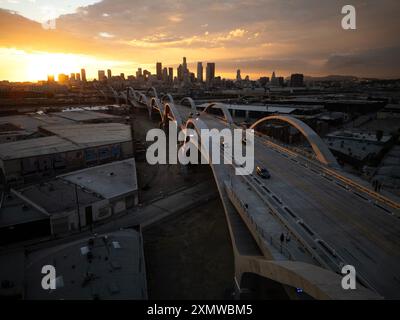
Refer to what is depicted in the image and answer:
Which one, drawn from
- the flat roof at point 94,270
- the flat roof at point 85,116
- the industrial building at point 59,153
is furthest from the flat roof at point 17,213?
the flat roof at point 85,116

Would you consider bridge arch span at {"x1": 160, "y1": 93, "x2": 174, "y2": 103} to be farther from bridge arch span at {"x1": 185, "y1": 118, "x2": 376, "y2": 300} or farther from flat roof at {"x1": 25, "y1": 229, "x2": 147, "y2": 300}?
bridge arch span at {"x1": 185, "y1": 118, "x2": 376, "y2": 300}

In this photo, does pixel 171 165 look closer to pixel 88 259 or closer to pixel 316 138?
pixel 316 138

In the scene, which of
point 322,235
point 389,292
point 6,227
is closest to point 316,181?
point 322,235

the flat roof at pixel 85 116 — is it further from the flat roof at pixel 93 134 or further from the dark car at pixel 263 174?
the dark car at pixel 263 174

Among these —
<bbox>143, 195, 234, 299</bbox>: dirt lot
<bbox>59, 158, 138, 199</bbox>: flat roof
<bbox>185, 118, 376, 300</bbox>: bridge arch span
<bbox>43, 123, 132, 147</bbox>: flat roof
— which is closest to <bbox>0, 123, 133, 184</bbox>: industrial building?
<bbox>43, 123, 132, 147</bbox>: flat roof

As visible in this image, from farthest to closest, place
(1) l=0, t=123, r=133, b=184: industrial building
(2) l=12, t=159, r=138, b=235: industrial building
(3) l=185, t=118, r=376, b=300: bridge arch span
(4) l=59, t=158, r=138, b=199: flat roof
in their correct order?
(1) l=0, t=123, r=133, b=184: industrial building, (4) l=59, t=158, r=138, b=199: flat roof, (2) l=12, t=159, r=138, b=235: industrial building, (3) l=185, t=118, r=376, b=300: bridge arch span

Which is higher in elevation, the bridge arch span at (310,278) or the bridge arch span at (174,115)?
the bridge arch span at (174,115)
